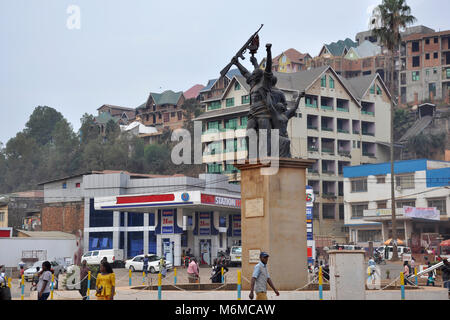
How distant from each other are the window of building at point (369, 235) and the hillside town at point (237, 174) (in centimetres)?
12

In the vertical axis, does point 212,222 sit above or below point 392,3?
below

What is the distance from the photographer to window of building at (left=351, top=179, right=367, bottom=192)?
7656 centimetres

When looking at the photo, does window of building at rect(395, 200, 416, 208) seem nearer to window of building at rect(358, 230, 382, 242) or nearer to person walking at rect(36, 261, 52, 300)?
window of building at rect(358, 230, 382, 242)

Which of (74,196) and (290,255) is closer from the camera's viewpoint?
(290,255)

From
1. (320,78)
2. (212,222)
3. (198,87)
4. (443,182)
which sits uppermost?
(198,87)

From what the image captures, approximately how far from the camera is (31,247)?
183ft

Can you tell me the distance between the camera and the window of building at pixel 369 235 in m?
76.2

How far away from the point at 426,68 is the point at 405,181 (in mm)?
49923

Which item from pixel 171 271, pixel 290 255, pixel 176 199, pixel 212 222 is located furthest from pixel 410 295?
pixel 212 222

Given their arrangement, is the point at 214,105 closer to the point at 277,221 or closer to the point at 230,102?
the point at 230,102

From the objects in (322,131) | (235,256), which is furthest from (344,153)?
(235,256)

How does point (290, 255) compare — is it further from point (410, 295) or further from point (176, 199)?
point (176, 199)
